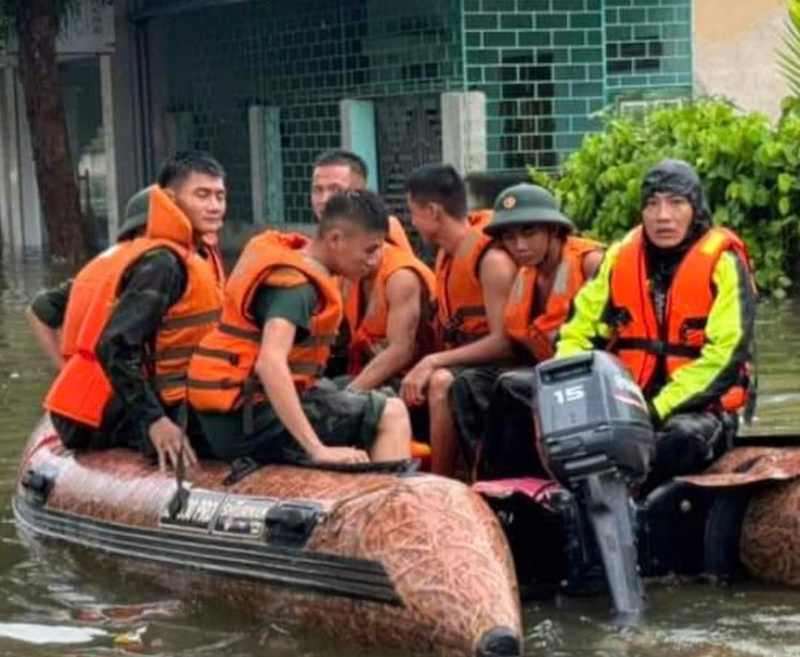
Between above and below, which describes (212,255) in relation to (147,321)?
above

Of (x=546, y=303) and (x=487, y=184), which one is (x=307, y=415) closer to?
(x=546, y=303)

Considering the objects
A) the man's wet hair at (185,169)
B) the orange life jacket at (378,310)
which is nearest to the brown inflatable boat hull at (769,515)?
the orange life jacket at (378,310)

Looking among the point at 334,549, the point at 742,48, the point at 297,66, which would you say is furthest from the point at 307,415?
the point at 297,66

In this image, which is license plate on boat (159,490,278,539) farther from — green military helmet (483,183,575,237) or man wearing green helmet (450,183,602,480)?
green military helmet (483,183,575,237)

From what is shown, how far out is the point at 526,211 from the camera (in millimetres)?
9203

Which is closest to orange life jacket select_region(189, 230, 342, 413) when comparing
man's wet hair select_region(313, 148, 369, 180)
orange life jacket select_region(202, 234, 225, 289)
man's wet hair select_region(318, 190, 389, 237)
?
man's wet hair select_region(318, 190, 389, 237)

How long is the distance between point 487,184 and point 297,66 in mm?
4486

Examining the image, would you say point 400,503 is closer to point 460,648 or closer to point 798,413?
point 460,648

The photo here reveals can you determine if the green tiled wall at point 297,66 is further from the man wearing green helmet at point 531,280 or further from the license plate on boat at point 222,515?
the license plate on boat at point 222,515

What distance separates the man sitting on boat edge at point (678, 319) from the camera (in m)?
8.59

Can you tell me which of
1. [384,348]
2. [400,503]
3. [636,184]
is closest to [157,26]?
[636,184]

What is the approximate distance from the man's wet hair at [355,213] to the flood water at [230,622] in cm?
136

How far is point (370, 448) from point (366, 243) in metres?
0.84

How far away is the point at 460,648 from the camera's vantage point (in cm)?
719
